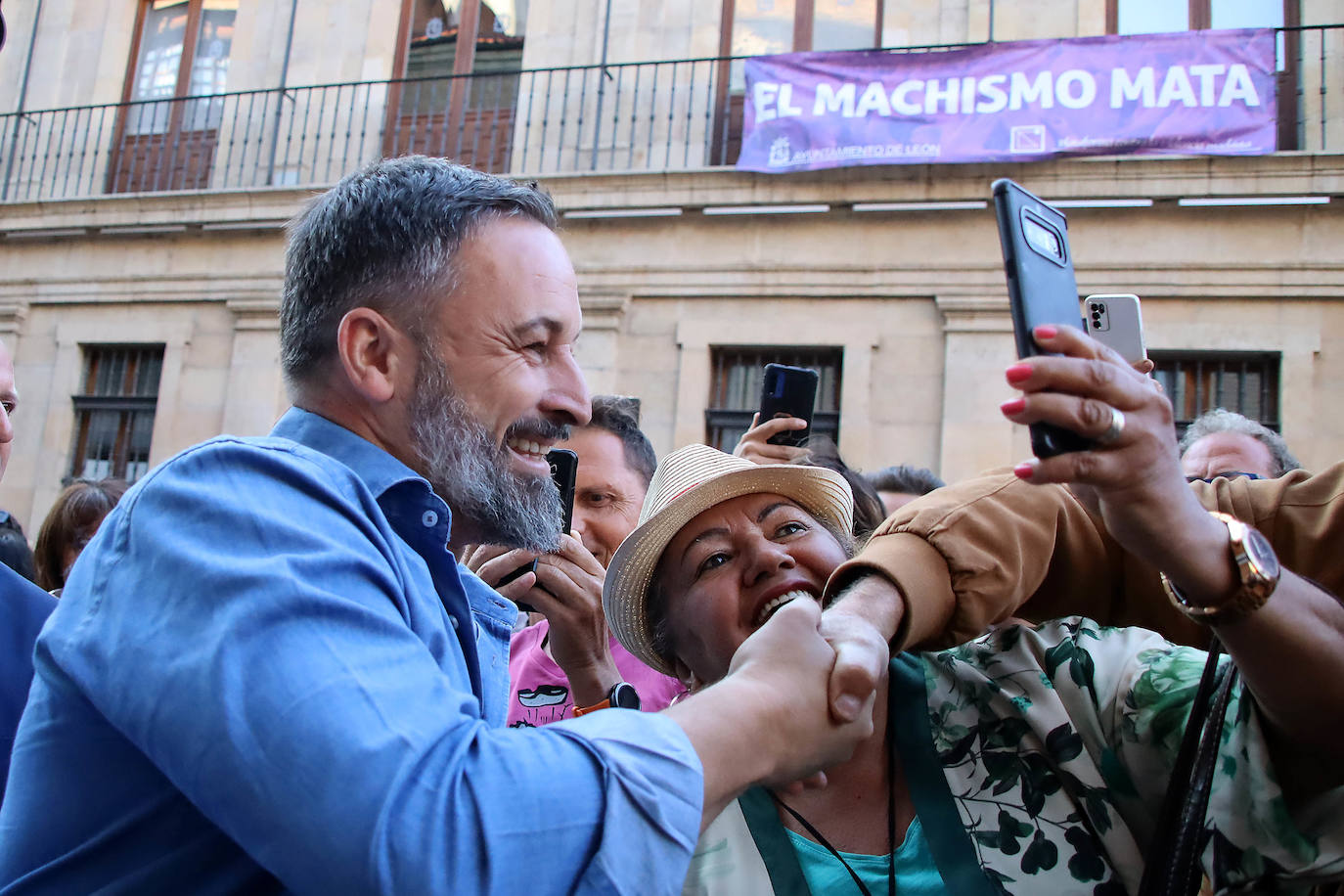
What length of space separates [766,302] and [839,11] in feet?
10.9

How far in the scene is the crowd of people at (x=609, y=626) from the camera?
1135 mm

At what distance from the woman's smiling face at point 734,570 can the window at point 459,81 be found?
9121 millimetres

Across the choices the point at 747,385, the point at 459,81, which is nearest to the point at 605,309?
the point at 747,385

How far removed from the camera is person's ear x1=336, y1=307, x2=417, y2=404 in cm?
174

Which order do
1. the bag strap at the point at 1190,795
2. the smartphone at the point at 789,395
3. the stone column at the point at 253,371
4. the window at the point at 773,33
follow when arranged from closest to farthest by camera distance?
the bag strap at the point at 1190,795 → the smartphone at the point at 789,395 → the window at the point at 773,33 → the stone column at the point at 253,371

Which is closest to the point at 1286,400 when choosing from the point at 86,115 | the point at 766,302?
the point at 766,302

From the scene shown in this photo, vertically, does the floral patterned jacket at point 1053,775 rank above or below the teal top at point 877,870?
above

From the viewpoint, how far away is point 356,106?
11.5 metres

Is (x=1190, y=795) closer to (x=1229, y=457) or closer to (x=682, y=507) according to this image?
(x=682, y=507)

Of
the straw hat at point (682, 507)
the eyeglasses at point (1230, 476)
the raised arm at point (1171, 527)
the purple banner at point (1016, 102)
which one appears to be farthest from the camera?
the purple banner at point (1016, 102)

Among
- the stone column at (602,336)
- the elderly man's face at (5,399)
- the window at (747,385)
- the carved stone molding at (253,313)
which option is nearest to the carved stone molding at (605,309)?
the stone column at (602,336)

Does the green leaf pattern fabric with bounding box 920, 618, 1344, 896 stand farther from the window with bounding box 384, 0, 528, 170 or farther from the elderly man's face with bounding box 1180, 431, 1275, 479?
the window with bounding box 384, 0, 528, 170

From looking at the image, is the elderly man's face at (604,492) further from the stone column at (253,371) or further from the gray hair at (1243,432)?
the stone column at (253,371)

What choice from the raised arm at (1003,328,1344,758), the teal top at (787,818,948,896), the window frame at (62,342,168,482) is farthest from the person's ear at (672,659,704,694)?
the window frame at (62,342,168,482)
